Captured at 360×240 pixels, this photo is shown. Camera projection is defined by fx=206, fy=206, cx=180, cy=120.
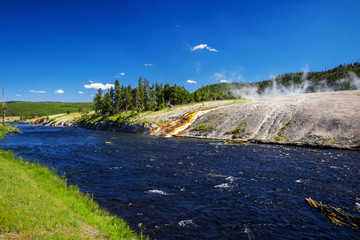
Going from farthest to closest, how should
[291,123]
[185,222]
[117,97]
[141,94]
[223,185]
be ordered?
[141,94], [117,97], [291,123], [223,185], [185,222]

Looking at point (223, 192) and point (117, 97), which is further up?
point (117, 97)

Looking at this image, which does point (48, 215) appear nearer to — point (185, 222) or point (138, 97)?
point (185, 222)

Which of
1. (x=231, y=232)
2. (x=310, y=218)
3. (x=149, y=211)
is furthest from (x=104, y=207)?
(x=310, y=218)

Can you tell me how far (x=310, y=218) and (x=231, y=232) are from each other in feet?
17.3

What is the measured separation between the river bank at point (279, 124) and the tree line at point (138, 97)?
4195 centimetres

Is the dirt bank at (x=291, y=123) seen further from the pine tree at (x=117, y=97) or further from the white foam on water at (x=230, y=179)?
the pine tree at (x=117, y=97)

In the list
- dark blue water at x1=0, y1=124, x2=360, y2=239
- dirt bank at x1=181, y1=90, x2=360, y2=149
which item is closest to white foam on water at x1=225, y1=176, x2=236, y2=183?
dark blue water at x1=0, y1=124, x2=360, y2=239

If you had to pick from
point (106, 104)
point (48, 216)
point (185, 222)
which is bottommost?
point (185, 222)

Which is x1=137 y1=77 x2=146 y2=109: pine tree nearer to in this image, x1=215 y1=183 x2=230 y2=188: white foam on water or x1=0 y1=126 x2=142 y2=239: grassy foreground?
x1=215 y1=183 x2=230 y2=188: white foam on water

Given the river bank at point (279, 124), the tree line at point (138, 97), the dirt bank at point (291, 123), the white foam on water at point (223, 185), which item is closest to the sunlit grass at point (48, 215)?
the white foam on water at point (223, 185)

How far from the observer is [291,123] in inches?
1913

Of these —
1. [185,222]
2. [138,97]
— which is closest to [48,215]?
[185,222]

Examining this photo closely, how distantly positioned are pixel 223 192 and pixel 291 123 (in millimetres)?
39862

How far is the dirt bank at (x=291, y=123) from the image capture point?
3981 cm
